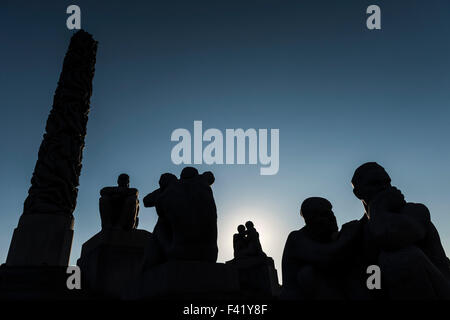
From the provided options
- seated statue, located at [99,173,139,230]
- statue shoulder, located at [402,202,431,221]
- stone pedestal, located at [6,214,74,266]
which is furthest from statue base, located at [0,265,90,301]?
statue shoulder, located at [402,202,431,221]

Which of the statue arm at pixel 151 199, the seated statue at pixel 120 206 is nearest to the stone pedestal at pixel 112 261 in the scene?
the seated statue at pixel 120 206

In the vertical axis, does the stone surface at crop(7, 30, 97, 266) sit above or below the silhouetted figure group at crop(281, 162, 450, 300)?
above

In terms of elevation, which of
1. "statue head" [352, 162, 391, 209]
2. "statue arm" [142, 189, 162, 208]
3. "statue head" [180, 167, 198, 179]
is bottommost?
"statue head" [352, 162, 391, 209]

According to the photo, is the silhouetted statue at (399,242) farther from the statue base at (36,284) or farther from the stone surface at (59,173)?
the stone surface at (59,173)

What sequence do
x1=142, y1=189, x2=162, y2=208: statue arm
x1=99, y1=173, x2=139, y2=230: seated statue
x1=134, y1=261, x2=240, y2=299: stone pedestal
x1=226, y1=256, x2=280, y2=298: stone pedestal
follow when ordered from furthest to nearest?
x1=226, y1=256, x2=280, y2=298: stone pedestal → x1=99, y1=173, x2=139, y2=230: seated statue → x1=142, y1=189, x2=162, y2=208: statue arm → x1=134, y1=261, x2=240, y2=299: stone pedestal

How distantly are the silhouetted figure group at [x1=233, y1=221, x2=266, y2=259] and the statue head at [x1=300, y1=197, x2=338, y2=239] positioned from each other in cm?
1156

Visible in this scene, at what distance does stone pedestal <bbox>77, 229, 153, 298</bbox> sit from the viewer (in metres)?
6.33

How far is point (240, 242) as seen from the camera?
543 inches

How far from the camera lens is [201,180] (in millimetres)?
4238

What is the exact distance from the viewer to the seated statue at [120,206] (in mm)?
7205

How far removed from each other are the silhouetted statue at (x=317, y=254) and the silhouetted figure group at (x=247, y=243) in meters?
11.5

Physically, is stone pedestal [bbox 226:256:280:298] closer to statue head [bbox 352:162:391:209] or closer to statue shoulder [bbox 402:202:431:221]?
statue head [bbox 352:162:391:209]
